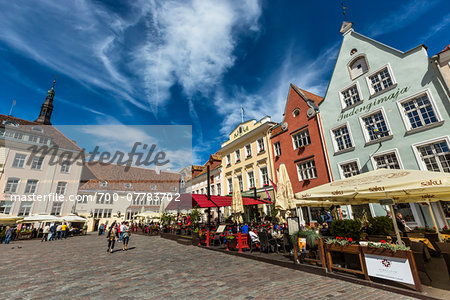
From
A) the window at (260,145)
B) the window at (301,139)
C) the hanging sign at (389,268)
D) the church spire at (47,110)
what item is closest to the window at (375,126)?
the window at (301,139)

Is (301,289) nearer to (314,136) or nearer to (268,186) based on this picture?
(314,136)

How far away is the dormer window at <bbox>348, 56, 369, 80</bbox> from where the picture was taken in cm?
1582

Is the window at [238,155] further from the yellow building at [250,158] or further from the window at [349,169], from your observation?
the window at [349,169]

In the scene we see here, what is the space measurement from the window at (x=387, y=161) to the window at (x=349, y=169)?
4.40ft

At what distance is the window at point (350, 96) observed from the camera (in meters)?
15.8

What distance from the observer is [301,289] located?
16.4 ft

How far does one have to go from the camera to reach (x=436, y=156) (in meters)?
11.4

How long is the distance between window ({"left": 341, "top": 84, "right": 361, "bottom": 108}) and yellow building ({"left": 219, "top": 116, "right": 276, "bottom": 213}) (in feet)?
25.1

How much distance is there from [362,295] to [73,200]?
127ft

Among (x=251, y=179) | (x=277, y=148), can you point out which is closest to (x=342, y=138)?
(x=277, y=148)

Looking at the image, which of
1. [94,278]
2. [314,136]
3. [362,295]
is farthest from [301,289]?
[314,136]

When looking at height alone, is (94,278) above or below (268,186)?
below

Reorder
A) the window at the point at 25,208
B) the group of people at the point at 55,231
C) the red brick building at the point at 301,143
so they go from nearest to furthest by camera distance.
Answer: the red brick building at the point at 301,143
the group of people at the point at 55,231
the window at the point at 25,208

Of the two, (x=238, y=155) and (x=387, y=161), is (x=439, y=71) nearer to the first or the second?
(x=387, y=161)
